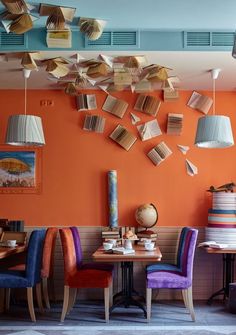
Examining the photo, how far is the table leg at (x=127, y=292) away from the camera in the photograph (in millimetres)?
6039

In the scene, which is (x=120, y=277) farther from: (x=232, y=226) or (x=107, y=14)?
(x=107, y=14)

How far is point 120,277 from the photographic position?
22.5 feet

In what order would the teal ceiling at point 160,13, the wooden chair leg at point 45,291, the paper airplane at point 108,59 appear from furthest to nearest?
the wooden chair leg at point 45,291, the paper airplane at point 108,59, the teal ceiling at point 160,13

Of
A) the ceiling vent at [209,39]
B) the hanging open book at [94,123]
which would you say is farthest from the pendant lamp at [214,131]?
the hanging open book at [94,123]

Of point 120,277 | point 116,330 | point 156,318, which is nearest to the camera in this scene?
point 116,330

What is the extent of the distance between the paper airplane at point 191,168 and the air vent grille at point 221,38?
2.10 metres

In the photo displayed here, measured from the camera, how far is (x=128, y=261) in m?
5.89

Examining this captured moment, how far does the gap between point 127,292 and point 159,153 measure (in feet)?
6.35

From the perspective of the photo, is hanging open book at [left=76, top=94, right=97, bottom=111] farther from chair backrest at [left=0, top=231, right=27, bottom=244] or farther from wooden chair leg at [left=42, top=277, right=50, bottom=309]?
wooden chair leg at [left=42, top=277, right=50, bottom=309]

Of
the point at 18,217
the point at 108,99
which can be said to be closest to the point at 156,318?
the point at 18,217

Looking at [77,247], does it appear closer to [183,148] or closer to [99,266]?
[99,266]

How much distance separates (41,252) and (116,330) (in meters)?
1.33

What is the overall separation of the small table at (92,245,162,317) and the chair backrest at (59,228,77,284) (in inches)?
12.0

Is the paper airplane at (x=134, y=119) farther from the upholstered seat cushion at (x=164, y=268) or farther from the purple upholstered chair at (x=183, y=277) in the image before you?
the upholstered seat cushion at (x=164, y=268)
